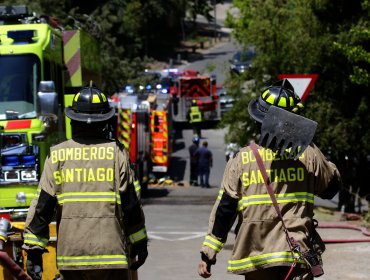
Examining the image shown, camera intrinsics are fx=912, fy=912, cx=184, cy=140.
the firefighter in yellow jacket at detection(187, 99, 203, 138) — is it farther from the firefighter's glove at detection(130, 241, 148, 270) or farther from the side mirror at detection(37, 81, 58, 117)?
the firefighter's glove at detection(130, 241, 148, 270)

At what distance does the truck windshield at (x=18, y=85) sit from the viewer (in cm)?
1133

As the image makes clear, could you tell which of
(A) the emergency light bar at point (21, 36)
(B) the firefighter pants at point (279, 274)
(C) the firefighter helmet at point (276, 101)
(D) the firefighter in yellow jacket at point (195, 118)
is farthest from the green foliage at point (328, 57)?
(D) the firefighter in yellow jacket at point (195, 118)

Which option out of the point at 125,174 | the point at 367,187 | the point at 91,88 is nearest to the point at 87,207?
the point at 125,174

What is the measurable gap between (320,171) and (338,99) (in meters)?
11.1

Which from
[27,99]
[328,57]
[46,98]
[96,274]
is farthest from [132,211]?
[328,57]

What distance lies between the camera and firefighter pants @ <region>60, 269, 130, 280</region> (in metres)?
5.70

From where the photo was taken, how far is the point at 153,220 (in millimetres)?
16656

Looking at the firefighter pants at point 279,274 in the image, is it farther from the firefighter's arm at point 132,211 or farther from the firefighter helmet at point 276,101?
the firefighter helmet at point 276,101

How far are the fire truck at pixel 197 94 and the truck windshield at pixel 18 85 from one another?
23.7 m

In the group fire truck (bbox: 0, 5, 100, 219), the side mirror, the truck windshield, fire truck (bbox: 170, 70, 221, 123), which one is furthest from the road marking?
fire truck (bbox: 170, 70, 221, 123)

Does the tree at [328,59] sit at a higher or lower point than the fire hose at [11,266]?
lower

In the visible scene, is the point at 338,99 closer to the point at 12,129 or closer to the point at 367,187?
the point at 367,187

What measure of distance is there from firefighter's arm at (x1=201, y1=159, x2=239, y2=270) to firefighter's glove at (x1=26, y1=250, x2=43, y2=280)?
1039 mm

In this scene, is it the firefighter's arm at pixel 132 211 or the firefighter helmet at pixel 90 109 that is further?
the firefighter helmet at pixel 90 109
